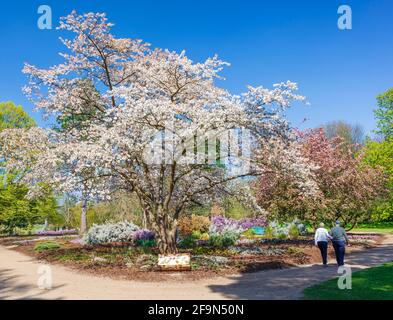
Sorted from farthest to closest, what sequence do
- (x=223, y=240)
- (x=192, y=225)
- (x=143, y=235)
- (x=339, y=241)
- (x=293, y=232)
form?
(x=192, y=225) → (x=293, y=232) → (x=143, y=235) → (x=223, y=240) → (x=339, y=241)

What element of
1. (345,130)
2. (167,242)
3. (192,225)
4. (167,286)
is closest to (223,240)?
(167,242)

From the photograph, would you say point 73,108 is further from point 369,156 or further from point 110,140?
point 369,156

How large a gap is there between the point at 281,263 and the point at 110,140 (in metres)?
7.98

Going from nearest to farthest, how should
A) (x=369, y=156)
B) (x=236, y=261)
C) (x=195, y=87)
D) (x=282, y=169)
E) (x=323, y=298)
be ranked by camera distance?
(x=323, y=298)
(x=282, y=169)
(x=236, y=261)
(x=195, y=87)
(x=369, y=156)

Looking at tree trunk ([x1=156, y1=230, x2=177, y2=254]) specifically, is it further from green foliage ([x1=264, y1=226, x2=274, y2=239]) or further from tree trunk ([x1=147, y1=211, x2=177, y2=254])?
green foliage ([x1=264, y1=226, x2=274, y2=239])

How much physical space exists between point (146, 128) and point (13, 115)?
31451mm

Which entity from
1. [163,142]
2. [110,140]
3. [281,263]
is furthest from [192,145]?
[281,263]

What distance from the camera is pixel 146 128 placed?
44.3 ft

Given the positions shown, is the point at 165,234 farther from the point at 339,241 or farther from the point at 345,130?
the point at 345,130

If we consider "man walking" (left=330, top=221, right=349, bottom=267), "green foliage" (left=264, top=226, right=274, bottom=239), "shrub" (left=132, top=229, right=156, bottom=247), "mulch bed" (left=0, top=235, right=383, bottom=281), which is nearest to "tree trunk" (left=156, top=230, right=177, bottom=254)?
"mulch bed" (left=0, top=235, right=383, bottom=281)

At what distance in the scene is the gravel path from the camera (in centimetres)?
940

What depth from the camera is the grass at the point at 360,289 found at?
8953 millimetres

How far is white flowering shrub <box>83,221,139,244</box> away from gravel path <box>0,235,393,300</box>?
11113 mm

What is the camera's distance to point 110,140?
1320 cm
